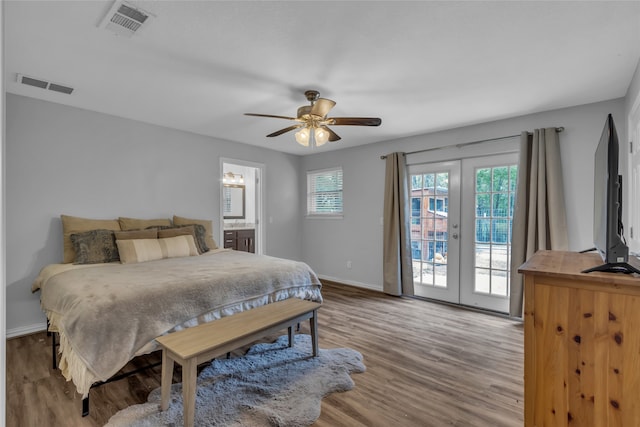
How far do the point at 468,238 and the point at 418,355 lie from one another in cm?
192

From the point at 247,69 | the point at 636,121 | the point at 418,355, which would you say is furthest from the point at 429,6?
the point at 418,355

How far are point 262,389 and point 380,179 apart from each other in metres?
3.49

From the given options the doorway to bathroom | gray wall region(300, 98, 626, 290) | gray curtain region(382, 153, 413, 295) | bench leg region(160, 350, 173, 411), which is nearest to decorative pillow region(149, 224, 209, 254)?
bench leg region(160, 350, 173, 411)

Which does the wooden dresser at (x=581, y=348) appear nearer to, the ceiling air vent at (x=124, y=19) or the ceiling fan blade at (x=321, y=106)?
the ceiling fan blade at (x=321, y=106)

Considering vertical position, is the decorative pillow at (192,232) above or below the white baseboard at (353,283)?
above

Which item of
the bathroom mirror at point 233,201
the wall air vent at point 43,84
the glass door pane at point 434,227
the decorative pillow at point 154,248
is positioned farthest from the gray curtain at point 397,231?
the wall air vent at point 43,84

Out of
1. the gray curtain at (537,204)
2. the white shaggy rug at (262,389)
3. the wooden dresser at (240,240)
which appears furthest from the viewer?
the wooden dresser at (240,240)

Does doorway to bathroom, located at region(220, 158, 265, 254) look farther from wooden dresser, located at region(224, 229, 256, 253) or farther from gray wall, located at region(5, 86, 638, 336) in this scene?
gray wall, located at region(5, 86, 638, 336)

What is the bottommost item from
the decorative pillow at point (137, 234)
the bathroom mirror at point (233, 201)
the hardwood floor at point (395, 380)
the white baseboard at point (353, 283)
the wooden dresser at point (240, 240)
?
the hardwood floor at point (395, 380)

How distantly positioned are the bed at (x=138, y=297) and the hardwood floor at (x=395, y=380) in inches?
9.7

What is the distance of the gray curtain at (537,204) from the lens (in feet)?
10.8

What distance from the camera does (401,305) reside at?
4113 millimetres

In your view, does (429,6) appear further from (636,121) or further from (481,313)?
(481,313)

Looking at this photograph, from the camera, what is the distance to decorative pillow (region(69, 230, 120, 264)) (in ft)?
10.0
